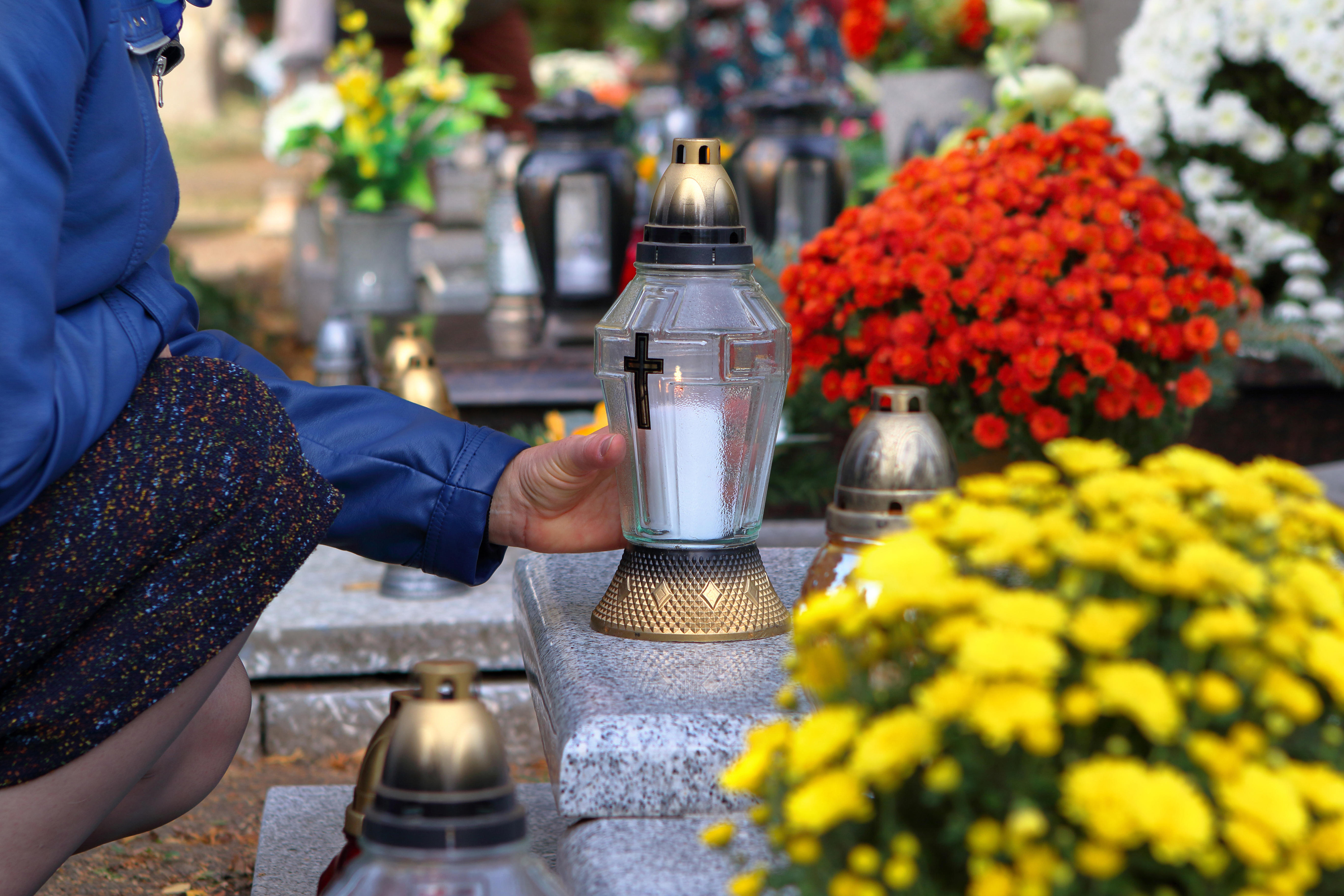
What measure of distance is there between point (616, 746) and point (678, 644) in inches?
10.8

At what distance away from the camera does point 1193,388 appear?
2234 mm

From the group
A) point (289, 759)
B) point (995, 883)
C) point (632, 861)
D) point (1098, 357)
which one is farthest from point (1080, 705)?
point (289, 759)

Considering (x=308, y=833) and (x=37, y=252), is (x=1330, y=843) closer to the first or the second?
(x=37, y=252)

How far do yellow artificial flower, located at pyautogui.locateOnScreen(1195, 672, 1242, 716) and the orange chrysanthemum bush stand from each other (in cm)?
143

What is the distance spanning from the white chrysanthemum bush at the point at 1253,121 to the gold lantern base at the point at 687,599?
2.16 metres

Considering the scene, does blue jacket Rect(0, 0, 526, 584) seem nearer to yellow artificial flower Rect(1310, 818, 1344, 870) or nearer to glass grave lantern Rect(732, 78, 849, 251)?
yellow artificial flower Rect(1310, 818, 1344, 870)

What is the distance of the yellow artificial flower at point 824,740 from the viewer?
753 millimetres

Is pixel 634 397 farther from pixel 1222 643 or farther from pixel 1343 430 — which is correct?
pixel 1343 430

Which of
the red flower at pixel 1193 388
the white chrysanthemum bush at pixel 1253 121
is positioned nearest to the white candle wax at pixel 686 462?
the red flower at pixel 1193 388

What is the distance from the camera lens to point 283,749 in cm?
238

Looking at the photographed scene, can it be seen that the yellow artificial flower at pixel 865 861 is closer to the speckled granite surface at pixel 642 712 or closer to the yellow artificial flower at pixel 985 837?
the yellow artificial flower at pixel 985 837

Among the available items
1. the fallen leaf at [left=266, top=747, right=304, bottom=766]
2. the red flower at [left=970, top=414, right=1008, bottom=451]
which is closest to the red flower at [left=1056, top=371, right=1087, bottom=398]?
the red flower at [left=970, top=414, right=1008, bottom=451]

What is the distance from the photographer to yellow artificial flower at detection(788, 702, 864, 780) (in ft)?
2.47

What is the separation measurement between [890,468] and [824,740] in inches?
21.7
